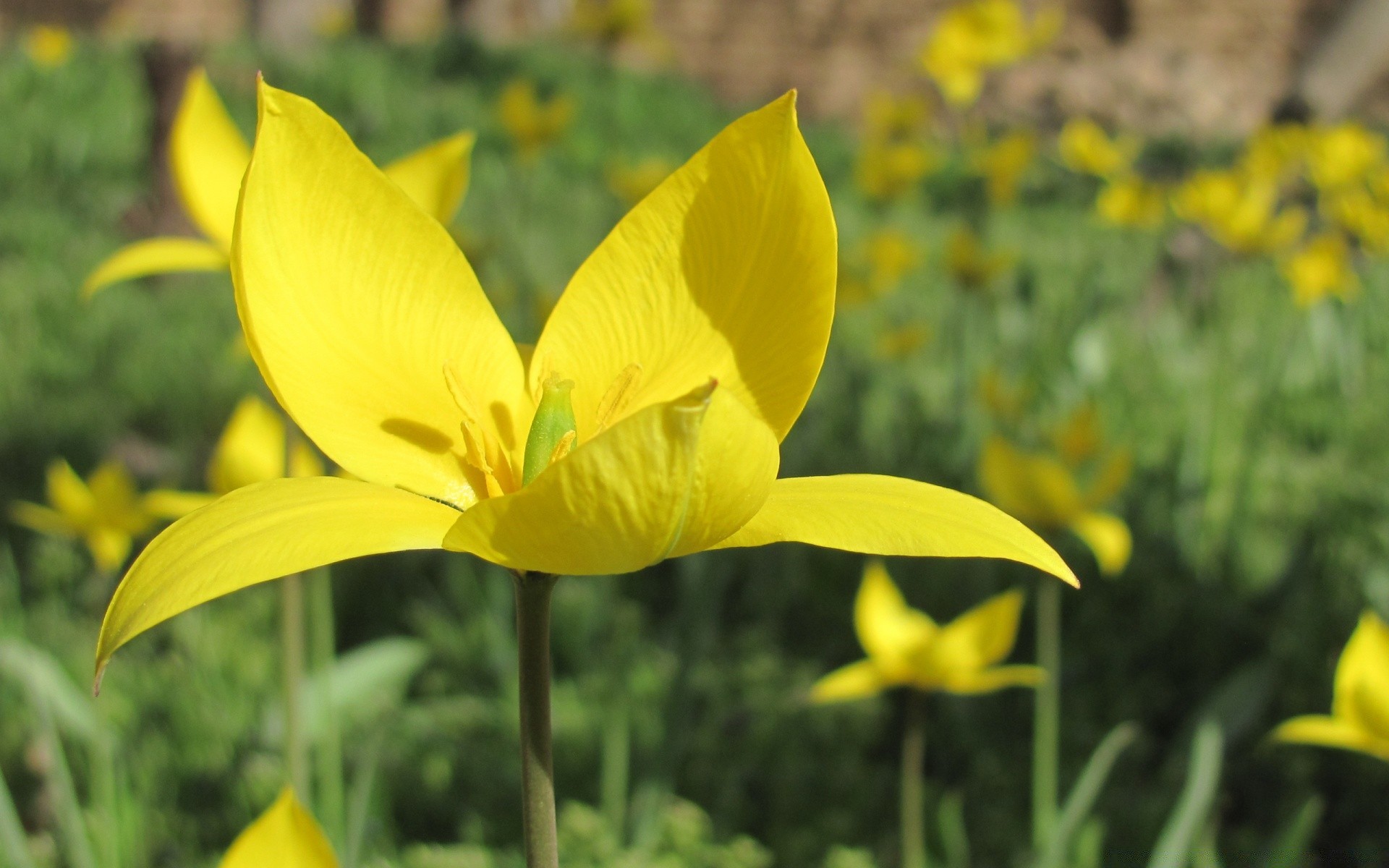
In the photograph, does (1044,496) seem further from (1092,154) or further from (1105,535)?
(1092,154)

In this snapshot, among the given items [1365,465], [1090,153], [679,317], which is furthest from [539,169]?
[679,317]

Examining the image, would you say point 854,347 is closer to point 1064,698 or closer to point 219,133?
point 1064,698

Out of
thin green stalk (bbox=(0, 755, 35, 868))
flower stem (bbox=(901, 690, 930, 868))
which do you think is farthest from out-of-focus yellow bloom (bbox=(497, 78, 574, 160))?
thin green stalk (bbox=(0, 755, 35, 868))

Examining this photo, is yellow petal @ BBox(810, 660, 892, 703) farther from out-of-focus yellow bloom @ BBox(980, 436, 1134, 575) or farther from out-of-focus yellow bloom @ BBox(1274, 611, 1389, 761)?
out-of-focus yellow bloom @ BBox(1274, 611, 1389, 761)

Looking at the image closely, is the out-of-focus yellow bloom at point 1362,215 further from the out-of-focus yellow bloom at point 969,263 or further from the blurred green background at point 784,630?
the out-of-focus yellow bloom at point 969,263

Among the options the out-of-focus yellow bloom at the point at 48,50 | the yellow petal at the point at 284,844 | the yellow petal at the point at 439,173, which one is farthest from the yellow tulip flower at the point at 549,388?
the out-of-focus yellow bloom at the point at 48,50

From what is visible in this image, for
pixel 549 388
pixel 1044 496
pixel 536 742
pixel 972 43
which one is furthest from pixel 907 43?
pixel 536 742
